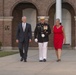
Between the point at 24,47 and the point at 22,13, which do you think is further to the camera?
the point at 22,13

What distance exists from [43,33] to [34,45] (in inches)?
606

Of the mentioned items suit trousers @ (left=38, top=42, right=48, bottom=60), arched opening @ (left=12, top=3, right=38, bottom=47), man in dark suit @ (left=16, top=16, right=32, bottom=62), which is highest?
arched opening @ (left=12, top=3, right=38, bottom=47)

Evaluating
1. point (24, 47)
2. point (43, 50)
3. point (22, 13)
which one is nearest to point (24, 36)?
point (24, 47)

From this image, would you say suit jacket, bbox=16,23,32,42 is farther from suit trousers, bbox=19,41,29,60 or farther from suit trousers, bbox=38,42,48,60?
suit trousers, bbox=38,42,48,60

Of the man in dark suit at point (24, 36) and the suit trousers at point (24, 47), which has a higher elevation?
the man in dark suit at point (24, 36)

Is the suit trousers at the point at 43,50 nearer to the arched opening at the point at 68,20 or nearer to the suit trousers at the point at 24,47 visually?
the suit trousers at the point at 24,47

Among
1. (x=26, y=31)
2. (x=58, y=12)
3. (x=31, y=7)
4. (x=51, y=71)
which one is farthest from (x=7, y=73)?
(x=31, y=7)

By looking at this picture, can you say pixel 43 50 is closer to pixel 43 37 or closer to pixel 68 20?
pixel 43 37

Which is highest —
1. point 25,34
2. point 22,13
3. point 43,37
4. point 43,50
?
point 22,13

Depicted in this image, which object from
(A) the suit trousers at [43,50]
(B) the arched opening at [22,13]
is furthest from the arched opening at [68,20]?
(A) the suit trousers at [43,50]

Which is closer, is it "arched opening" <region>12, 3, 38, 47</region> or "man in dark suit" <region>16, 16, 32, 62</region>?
"man in dark suit" <region>16, 16, 32, 62</region>

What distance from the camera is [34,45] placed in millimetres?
31391

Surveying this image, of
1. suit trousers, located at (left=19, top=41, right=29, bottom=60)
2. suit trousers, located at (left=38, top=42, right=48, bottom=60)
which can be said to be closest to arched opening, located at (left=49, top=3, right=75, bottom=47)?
suit trousers, located at (left=38, top=42, right=48, bottom=60)

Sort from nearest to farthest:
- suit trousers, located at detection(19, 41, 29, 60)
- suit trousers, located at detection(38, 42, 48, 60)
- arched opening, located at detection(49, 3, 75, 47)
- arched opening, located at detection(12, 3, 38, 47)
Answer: suit trousers, located at detection(19, 41, 29, 60)
suit trousers, located at detection(38, 42, 48, 60)
arched opening, located at detection(49, 3, 75, 47)
arched opening, located at detection(12, 3, 38, 47)
